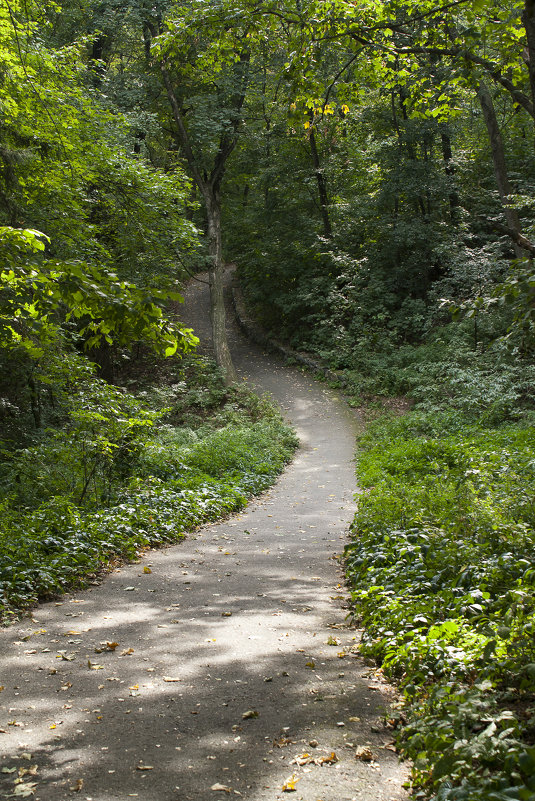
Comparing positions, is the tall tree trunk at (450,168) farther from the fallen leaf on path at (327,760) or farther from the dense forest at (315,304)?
the fallen leaf on path at (327,760)

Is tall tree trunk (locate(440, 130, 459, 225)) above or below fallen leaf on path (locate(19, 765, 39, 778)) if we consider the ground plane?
above

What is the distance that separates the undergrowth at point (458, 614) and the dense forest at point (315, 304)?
0.08ft

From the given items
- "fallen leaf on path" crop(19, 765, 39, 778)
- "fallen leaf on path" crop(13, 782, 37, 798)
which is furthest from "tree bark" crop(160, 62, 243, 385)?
"fallen leaf on path" crop(13, 782, 37, 798)

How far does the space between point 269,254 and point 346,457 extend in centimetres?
1299

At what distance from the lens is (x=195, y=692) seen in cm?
380

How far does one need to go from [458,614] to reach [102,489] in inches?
240

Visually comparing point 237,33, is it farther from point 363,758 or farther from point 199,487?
point 363,758

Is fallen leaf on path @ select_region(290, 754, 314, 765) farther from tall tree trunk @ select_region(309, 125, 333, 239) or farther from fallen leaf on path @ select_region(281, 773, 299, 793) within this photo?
tall tree trunk @ select_region(309, 125, 333, 239)

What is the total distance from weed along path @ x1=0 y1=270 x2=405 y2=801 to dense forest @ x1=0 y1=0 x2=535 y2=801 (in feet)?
1.05

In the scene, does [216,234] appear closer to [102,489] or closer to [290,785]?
[102,489]

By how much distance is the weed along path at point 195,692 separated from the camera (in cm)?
288

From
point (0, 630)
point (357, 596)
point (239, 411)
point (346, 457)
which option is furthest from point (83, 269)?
point (239, 411)

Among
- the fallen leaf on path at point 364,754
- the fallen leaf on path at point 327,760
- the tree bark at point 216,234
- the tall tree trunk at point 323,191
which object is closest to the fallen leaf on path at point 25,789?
the fallen leaf on path at point 327,760

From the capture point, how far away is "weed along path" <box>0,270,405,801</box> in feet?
9.46
